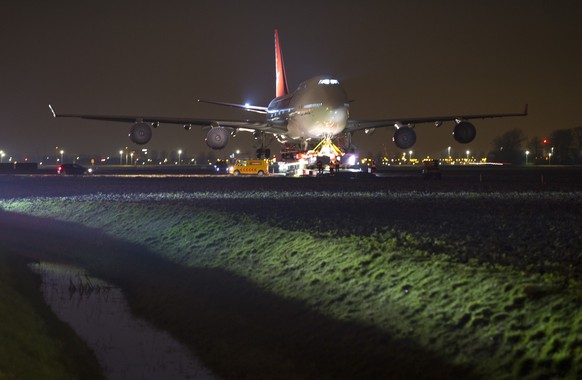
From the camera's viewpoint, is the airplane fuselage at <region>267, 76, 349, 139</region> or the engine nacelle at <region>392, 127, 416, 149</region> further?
the engine nacelle at <region>392, 127, 416, 149</region>

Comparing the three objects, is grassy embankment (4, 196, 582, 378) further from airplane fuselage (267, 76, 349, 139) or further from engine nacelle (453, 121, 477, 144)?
engine nacelle (453, 121, 477, 144)

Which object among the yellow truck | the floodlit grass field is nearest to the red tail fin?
the yellow truck

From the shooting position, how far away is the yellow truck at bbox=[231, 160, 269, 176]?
8438 cm

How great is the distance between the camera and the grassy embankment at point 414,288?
12.9 meters

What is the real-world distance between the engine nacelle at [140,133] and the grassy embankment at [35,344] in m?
51.4

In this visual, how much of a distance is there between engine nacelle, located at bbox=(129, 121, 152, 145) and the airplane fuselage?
14.0 metres

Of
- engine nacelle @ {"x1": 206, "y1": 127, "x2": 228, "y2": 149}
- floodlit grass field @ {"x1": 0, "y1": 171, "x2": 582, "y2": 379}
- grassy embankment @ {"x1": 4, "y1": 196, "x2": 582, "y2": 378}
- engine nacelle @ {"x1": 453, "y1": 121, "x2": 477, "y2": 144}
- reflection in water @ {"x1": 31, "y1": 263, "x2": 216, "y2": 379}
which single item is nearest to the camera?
grassy embankment @ {"x1": 4, "y1": 196, "x2": 582, "y2": 378}

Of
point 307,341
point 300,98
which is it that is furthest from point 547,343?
point 300,98

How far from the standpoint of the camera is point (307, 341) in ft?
55.1

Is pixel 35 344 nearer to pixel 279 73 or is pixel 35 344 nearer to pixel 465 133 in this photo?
pixel 465 133

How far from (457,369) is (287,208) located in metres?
22.3

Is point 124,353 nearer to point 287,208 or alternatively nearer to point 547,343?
point 547,343

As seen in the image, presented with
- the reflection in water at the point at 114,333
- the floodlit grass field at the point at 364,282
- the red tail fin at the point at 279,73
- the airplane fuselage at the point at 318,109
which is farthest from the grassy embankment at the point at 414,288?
the red tail fin at the point at 279,73

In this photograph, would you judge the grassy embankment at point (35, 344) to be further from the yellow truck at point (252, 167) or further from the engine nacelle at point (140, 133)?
the yellow truck at point (252, 167)
